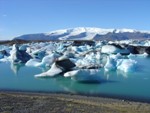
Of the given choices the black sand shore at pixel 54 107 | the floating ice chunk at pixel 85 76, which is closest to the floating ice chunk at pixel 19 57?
the floating ice chunk at pixel 85 76

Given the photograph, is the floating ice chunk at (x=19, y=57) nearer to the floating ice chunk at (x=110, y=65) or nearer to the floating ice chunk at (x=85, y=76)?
the floating ice chunk at (x=110, y=65)

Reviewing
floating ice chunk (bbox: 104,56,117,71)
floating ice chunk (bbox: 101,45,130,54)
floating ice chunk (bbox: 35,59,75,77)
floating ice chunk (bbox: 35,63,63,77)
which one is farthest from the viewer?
floating ice chunk (bbox: 101,45,130,54)

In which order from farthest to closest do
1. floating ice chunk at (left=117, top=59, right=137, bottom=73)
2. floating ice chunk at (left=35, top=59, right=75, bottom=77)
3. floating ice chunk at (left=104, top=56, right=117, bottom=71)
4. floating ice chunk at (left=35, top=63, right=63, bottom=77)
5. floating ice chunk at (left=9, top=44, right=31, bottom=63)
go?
1. floating ice chunk at (left=9, top=44, right=31, bottom=63)
2. floating ice chunk at (left=104, top=56, right=117, bottom=71)
3. floating ice chunk at (left=117, top=59, right=137, bottom=73)
4. floating ice chunk at (left=35, top=59, right=75, bottom=77)
5. floating ice chunk at (left=35, top=63, right=63, bottom=77)

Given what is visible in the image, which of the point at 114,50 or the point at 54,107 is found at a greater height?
the point at 114,50

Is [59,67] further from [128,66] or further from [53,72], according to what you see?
[128,66]

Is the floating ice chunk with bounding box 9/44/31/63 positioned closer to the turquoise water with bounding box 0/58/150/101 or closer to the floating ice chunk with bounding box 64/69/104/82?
the turquoise water with bounding box 0/58/150/101

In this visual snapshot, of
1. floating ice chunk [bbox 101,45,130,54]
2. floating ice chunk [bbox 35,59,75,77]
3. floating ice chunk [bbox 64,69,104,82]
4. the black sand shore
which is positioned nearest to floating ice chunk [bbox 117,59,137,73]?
floating ice chunk [bbox 35,59,75,77]

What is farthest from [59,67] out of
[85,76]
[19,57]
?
[19,57]

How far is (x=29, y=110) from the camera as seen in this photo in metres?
8.98

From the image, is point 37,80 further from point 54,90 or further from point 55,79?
point 54,90

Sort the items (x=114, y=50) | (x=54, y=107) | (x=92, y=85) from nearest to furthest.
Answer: (x=54, y=107) → (x=92, y=85) → (x=114, y=50)

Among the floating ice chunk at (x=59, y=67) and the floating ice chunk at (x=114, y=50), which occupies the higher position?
the floating ice chunk at (x=114, y=50)

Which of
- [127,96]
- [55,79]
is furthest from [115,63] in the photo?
[127,96]

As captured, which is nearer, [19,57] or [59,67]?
[59,67]
